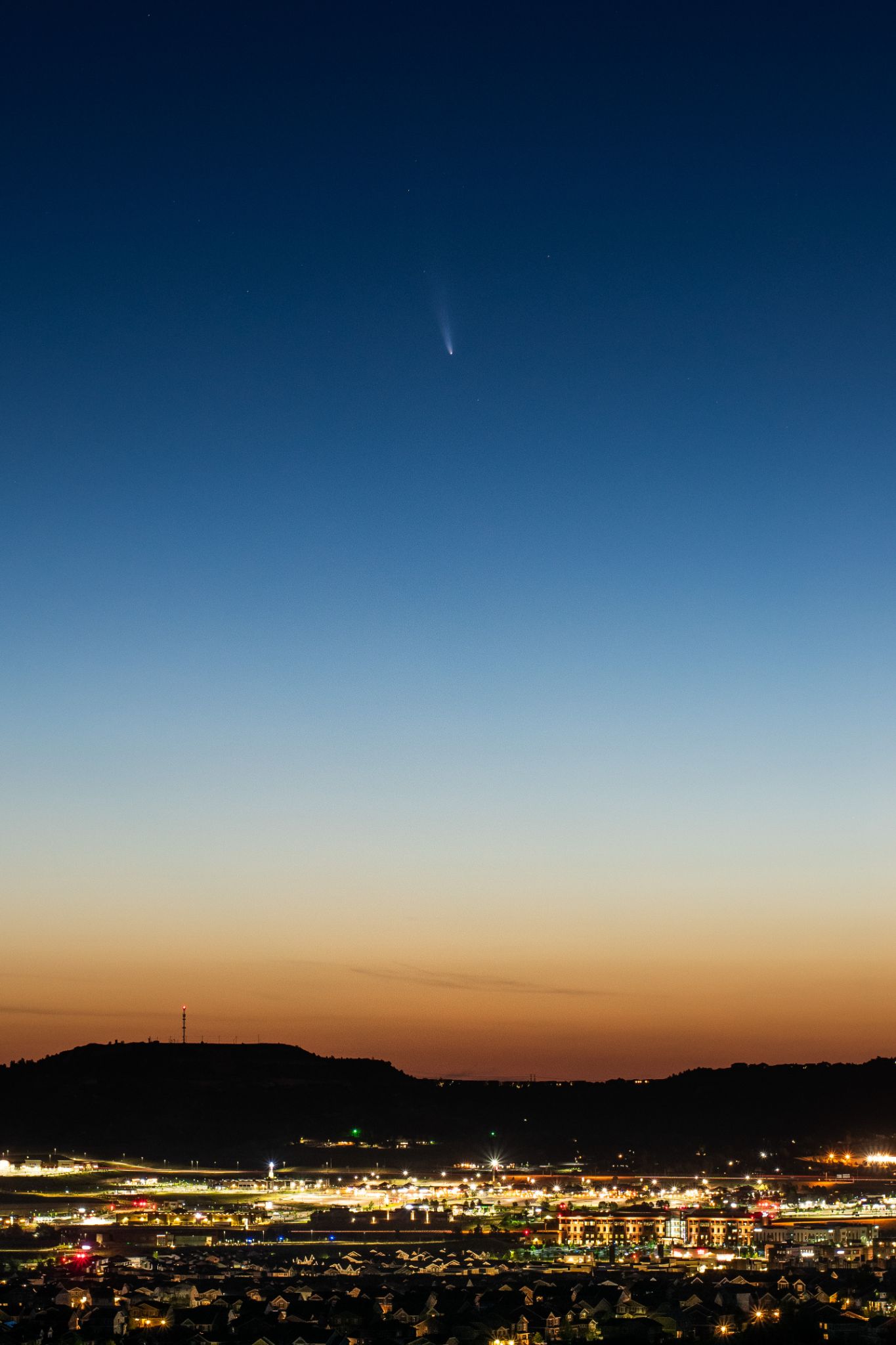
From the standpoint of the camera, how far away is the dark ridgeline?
82.6 metres

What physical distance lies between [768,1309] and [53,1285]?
12.0m

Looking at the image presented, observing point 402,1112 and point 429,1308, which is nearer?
point 429,1308

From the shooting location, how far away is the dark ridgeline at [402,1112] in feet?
271

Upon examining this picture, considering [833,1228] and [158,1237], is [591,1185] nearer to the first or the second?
[833,1228]

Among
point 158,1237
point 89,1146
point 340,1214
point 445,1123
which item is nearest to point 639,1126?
point 445,1123

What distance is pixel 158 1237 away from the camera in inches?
1506

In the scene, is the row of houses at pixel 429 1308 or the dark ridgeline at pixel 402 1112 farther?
the dark ridgeline at pixel 402 1112

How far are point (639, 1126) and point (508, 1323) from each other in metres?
72.1

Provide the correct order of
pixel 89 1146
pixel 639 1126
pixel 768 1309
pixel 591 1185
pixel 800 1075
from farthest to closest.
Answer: pixel 800 1075
pixel 639 1126
pixel 89 1146
pixel 591 1185
pixel 768 1309

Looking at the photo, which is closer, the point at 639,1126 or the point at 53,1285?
the point at 53,1285

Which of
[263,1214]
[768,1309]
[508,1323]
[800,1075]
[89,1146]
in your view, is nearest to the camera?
[508,1323]

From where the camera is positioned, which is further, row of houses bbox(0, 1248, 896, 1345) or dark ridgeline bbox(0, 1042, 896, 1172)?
dark ridgeline bbox(0, 1042, 896, 1172)

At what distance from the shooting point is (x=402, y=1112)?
102375 millimetres

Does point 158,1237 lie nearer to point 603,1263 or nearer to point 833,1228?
point 603,1263
